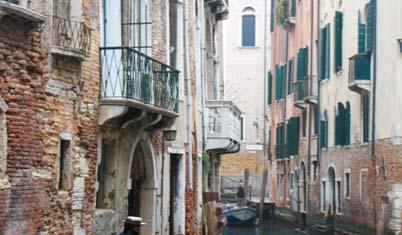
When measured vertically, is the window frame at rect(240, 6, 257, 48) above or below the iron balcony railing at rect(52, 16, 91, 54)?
above

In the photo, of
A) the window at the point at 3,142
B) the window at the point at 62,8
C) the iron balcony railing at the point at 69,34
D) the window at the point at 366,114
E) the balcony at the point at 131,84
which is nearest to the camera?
the window at the point at 3,142

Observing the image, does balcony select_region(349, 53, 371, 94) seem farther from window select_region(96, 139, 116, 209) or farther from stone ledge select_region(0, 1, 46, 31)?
stone ledge select_region(0, 1, 46, 31)

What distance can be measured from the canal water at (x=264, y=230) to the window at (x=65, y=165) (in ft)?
78.1

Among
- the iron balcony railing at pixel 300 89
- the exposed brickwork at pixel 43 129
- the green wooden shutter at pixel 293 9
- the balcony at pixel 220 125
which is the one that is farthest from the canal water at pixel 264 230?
the exposed brickwork at pixel 43 129

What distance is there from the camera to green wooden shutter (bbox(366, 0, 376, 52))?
2286 centimetres

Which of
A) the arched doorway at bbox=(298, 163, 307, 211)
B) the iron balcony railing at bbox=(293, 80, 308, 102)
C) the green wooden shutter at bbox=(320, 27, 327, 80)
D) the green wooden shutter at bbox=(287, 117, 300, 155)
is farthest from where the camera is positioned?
the green wooden shutter at bbox=(287, 117, 300, 155)

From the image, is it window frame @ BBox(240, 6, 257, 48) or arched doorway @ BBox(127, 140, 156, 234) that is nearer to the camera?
arched doorway @ BBox(127, 140, 156, 234)

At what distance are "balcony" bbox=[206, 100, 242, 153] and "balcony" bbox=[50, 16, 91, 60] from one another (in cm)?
1031

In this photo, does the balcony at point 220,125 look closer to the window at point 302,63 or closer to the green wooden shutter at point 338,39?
the green wooden shutter at point 338,39

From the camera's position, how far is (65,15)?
11062 millimetres

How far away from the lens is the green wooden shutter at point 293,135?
35594 mm

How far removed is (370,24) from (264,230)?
15.2 metres

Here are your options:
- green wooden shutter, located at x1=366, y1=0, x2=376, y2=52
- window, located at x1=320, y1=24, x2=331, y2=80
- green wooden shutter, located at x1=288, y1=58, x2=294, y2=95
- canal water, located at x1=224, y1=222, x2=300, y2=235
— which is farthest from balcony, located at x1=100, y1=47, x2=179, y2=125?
green wooden shutter, located at x1=288, y1=58, x2=294, y2=95

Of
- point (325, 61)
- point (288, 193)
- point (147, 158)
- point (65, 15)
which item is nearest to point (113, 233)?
point (147, 158)
